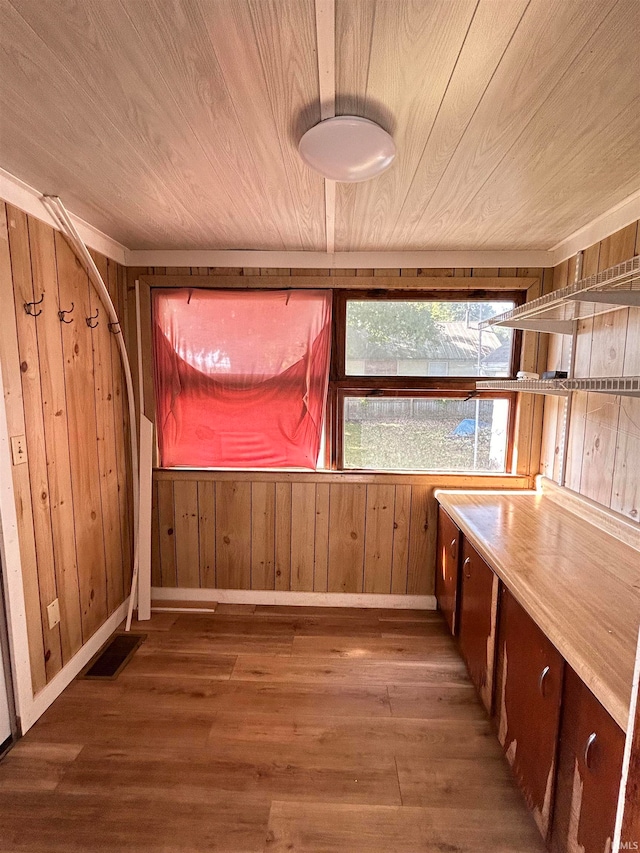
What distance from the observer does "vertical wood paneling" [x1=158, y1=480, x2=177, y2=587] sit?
2600 mm

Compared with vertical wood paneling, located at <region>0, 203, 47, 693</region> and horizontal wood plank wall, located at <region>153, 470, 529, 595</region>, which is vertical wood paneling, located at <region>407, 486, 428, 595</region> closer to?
horizontal wood plank wall, located at <region>153, 470, 529, 595</region>

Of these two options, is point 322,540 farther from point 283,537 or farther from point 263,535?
point 263,535

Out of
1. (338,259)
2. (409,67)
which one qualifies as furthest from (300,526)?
(409,67)

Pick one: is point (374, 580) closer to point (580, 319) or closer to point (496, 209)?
point (580, 319)

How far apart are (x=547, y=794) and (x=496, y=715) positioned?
0.43 meters

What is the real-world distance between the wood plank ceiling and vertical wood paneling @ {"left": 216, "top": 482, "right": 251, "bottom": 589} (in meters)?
1.64

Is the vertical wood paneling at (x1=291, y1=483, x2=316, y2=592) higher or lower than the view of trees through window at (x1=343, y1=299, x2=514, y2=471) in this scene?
lower

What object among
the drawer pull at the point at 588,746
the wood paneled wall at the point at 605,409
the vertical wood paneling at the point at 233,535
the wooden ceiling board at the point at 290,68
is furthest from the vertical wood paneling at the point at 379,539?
the wooden ceiling board at the point at 290,68

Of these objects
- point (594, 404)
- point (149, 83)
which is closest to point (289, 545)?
point (594, 404)

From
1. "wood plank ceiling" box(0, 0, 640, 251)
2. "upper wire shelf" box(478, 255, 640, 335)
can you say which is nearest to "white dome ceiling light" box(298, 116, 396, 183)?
"wood plank ceiling" box(0, 0, 640, 251)

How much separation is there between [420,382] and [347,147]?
60.2 inches

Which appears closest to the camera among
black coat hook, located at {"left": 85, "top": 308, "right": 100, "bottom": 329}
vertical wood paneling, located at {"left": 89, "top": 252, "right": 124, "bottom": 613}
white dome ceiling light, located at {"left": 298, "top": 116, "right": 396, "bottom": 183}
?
white dome ceiling light, located at {"left": 298, "top": 116, "right": 396, "bottom": 183}

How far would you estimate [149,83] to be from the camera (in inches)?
39.9

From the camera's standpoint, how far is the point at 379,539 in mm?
2588
